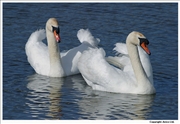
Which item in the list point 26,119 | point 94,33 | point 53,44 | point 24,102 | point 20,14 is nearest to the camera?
point 26,119

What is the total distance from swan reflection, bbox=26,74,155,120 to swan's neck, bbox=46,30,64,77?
1.50 ft

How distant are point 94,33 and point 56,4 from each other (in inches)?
131

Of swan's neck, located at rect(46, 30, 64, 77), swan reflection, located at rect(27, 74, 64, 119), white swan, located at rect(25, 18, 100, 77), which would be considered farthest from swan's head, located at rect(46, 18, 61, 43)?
swan reflection, located at rect(27, 74, 64, 119)

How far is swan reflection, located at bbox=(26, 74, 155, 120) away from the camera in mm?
17328

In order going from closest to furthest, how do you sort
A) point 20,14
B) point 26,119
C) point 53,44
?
point 26,119 → point 53,44 → point 20,14

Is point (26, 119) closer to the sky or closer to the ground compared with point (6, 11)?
closer to the ground

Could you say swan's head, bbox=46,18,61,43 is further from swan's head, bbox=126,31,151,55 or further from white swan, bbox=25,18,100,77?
swan's head, bbox=126,31,151,55

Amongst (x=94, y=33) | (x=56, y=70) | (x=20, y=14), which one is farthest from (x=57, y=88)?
(x=20, y=14)

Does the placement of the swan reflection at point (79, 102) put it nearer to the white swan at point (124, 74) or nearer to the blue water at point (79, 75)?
the blue water at point (79, 75)

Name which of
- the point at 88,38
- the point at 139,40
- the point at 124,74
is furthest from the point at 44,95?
the point at 88,38

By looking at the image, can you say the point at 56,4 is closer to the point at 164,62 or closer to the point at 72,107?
the point at 164,62

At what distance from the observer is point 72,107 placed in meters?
17.8

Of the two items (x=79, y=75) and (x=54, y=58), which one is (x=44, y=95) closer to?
(x=54, y=58)

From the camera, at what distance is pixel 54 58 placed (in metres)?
20.8
